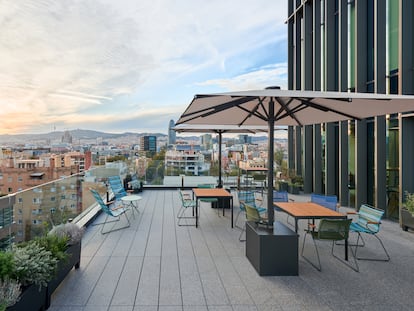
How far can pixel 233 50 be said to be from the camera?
14562 millimetres

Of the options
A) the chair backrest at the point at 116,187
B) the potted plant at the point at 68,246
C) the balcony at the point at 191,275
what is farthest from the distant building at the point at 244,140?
the potted plant at the point at 68,246

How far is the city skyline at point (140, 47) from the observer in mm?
11094

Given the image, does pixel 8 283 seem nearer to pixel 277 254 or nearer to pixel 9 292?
pixel 9 292

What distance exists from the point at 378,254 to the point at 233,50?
40.6ft

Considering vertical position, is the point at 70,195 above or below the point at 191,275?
above

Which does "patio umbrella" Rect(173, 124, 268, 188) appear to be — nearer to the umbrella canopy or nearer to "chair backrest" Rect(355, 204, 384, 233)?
the umbrella canopy

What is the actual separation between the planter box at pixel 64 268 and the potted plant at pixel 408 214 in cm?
582

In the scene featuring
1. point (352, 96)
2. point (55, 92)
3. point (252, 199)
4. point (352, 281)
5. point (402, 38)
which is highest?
point (55, 92)

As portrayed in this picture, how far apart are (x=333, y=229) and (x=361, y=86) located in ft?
18.4

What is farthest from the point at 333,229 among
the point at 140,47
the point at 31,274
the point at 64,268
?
the point at 140,47

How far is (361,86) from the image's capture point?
7.82 meters

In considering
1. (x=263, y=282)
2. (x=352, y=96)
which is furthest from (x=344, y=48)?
(x=263, y=282)

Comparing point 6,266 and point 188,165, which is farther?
point 188,165

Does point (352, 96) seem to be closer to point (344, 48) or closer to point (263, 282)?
point (263, 282)
